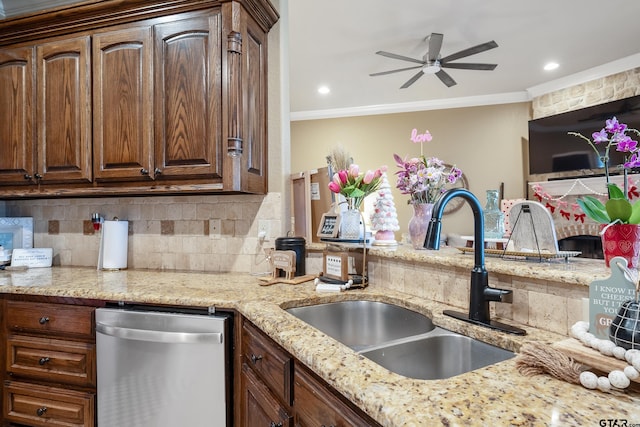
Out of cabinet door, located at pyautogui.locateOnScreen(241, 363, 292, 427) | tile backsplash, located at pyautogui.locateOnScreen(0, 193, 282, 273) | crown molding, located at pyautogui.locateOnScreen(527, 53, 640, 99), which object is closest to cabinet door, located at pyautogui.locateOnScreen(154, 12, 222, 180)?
tile backsplash, located at pyautogui.locateOnScreen(0, 193, 282, 273)

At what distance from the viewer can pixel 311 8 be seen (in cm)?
308

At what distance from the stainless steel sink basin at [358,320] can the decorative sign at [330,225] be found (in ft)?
1.23

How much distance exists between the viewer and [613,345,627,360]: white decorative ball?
0.70m

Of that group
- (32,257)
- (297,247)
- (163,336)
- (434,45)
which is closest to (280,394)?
(163,336)

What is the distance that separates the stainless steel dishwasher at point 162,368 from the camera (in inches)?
58.2

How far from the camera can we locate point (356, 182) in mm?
1742

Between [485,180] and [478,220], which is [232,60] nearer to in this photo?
[478,220]

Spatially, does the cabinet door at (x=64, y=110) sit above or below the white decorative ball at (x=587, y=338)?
above

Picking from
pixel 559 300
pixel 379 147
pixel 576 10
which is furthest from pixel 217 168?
pixel 379 147

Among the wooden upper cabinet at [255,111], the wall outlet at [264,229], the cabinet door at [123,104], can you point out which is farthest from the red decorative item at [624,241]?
the cabinet door at [123,104]

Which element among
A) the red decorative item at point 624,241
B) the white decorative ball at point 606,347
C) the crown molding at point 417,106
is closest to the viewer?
the white decorative ball at point 606,347

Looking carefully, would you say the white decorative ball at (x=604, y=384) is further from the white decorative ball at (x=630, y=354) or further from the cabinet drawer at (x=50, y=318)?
the cabinet drawer at (x=50, y=318)

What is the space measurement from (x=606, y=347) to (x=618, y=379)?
7cm

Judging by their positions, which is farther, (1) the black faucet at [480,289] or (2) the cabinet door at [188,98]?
(2) the cabinet door at [188,98]
